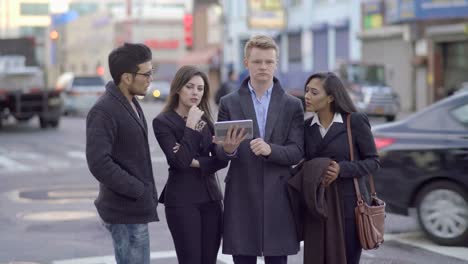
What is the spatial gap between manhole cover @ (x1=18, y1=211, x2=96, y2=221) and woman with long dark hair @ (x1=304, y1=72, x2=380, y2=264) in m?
5.90

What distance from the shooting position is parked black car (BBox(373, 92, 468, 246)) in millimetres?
8625

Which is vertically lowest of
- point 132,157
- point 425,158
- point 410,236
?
point 410,236

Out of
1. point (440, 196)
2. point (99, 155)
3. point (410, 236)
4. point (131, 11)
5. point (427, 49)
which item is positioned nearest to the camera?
point (99, 155)

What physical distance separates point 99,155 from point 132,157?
8.5 inches

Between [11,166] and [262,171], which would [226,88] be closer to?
[11,166]

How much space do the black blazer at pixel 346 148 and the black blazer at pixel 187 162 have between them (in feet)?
1.89

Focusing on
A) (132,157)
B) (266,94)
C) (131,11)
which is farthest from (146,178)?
(131,11)

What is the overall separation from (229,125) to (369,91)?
84.4ft

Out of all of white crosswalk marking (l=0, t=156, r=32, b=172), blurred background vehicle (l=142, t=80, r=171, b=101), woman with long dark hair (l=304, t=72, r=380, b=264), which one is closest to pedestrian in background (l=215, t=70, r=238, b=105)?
white crosswalk marking (l=0, t=156, r=32, b=172)

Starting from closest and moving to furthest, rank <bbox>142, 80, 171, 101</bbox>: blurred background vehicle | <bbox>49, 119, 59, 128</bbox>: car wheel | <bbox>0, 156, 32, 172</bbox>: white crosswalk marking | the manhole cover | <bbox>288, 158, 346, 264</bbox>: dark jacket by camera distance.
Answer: <bbox>288, 158, 346, 264</bbox>: dark jacket
the manhole cover
<bbox>0, 156, 32, 172</bbox>: white crosswalk marking
<bbox>49, 119, 59, 128</bbox>: car wheel
<bbox>142, 80, 171, 101</bbox>: blurred background vehicle

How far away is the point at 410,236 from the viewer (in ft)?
30.7

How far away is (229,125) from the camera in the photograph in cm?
509

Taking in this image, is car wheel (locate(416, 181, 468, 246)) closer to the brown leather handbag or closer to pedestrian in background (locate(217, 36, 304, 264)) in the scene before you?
the brown leather handbag

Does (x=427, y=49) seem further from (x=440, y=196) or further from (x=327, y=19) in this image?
(x=440, y=196)
